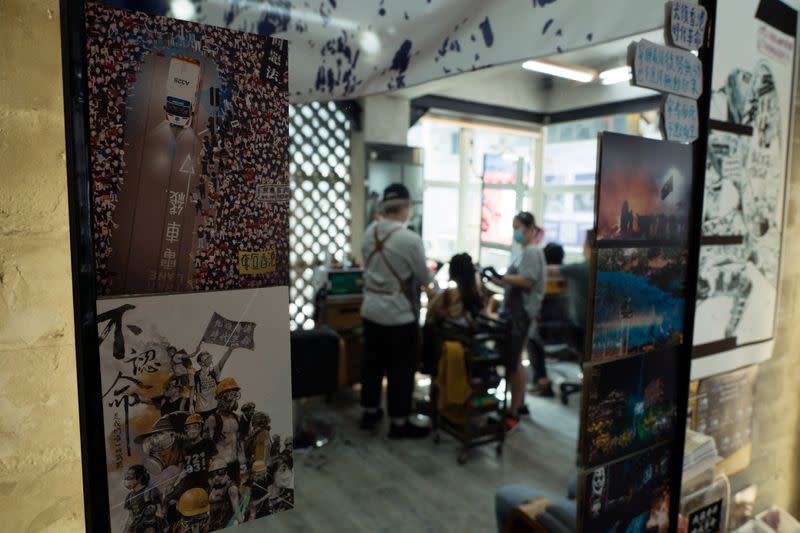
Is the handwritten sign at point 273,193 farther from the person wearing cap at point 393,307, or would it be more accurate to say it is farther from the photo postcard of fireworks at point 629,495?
the person wearing cap at point 393,307

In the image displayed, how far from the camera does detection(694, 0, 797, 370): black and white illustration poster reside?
4.86 feet

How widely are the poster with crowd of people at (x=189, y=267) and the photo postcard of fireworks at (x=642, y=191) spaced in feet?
2.43

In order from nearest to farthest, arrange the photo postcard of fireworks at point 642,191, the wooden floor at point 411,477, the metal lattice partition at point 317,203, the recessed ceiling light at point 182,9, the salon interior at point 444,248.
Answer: the recessed ceiling light at point 182,9
the photo postcard of fireworks at point 642,191
the wooden floor at point 411,477
the salon interior at point 444,248
the metal lattice partition at point 317,203

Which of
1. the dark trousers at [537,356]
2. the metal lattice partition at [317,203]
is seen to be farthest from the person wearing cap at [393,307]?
the dark trousers at [537,356]

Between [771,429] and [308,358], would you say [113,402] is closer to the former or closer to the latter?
[308,358]

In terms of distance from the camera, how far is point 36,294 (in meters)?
0.71

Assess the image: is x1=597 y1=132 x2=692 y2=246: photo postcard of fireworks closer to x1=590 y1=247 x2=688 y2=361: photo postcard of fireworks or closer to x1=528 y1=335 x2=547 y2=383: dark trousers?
x1=590 y1=247 x2=688 y2=361: photo postcard of fireworks

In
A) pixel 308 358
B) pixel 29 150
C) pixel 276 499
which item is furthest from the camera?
pixel 308 358

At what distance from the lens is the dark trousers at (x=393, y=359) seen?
3.05 metres

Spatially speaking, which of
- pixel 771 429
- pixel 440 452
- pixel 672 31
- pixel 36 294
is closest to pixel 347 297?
pixel 440 452

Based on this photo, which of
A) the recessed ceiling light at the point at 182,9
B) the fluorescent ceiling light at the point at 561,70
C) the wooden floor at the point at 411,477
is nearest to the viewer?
the recessed ceiling light at the point at 182,9

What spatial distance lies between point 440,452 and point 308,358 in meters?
1.08

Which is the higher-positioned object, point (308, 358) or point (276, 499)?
point (276, 499)

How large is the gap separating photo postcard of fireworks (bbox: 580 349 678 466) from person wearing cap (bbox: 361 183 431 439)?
5.37ft
